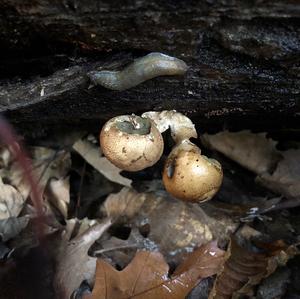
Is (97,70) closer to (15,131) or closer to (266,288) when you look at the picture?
(15,131)


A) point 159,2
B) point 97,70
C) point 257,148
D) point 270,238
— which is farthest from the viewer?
point 257,148

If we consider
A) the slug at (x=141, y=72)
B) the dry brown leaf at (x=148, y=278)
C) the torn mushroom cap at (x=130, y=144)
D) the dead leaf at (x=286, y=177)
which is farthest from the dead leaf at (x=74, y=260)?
the dead leaf at (x=286, y=177)

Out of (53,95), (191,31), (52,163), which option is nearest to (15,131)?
(52,163)

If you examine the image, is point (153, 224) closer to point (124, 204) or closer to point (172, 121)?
point (124, 204)

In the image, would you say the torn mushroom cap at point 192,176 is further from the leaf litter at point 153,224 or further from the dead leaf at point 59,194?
the dead leaf at point 59,194

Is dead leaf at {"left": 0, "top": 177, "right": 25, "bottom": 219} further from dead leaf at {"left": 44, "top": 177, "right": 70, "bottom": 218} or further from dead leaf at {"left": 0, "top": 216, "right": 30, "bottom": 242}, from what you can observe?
dead leaf at {"left": 44, "top": 177, "right": 70, "bottom": 218}
